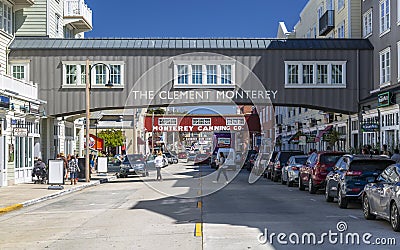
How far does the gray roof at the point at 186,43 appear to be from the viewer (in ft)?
125

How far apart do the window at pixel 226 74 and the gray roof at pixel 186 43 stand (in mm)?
1292

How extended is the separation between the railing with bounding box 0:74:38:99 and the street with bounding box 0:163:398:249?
28.3 ft

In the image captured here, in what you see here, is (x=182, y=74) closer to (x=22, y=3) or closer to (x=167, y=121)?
(x=22, y=3)

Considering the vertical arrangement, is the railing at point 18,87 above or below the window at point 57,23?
below

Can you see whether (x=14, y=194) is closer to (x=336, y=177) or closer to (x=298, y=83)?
(x=336, y=177)

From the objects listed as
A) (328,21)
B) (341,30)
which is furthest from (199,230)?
(328,21)

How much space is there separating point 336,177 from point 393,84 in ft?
49.8

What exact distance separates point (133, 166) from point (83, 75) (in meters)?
8.14

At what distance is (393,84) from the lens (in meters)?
33.0

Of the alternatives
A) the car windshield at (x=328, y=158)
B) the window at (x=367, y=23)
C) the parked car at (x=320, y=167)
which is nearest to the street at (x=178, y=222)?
the parked car at (x=320, y=167)

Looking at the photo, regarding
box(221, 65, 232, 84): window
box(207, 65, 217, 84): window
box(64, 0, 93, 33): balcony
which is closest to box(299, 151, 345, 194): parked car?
box(221, 65, 232, 84): window

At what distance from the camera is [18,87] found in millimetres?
32656

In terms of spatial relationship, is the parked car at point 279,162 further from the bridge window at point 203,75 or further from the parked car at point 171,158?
the parked car at point 171,158

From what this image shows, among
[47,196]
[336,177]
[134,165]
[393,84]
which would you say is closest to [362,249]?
[336,177]
